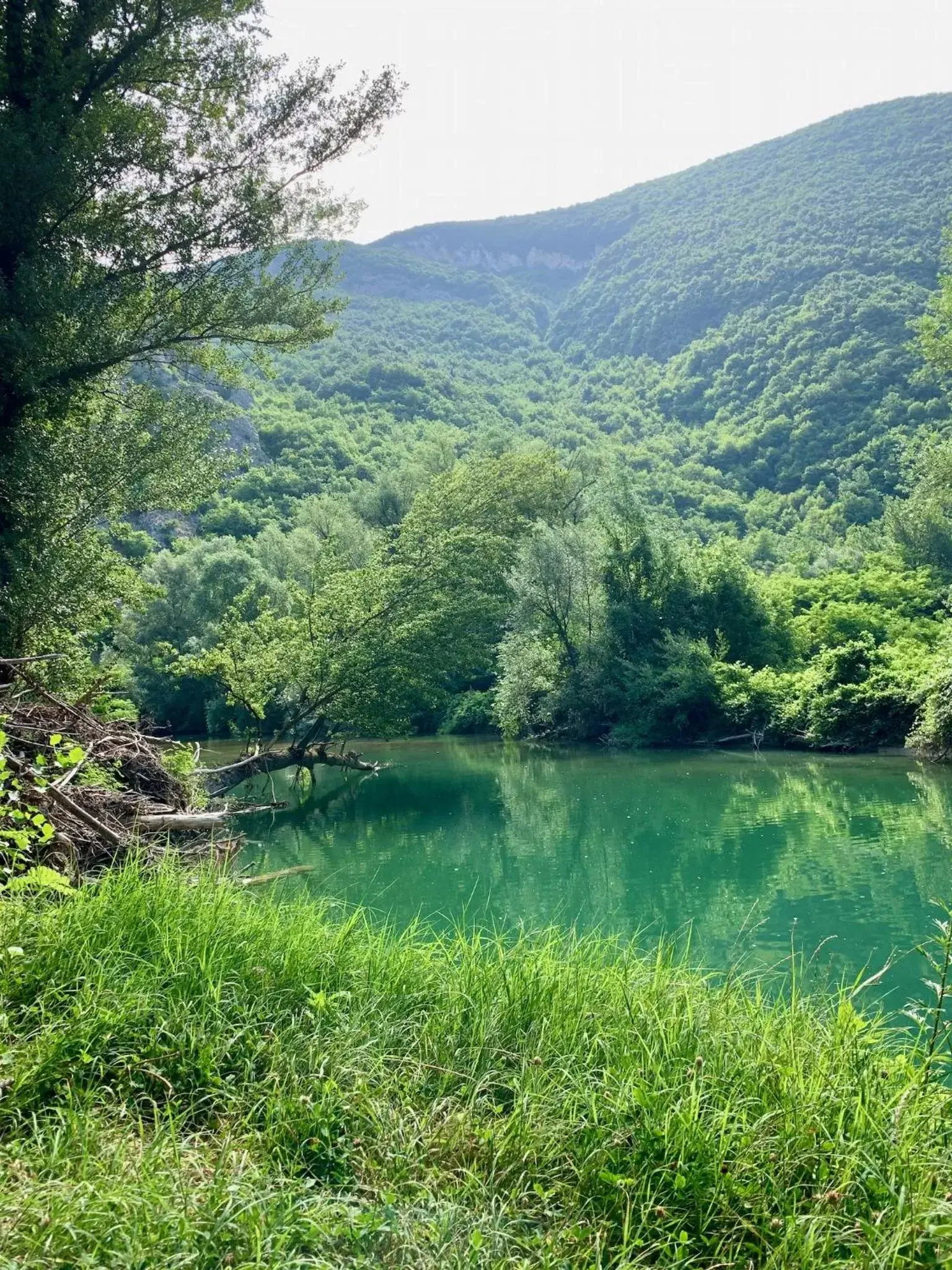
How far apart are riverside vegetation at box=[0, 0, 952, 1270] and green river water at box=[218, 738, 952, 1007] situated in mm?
1350

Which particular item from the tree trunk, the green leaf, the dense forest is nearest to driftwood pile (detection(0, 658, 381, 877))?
the green leaf

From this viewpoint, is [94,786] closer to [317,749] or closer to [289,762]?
[289,762]

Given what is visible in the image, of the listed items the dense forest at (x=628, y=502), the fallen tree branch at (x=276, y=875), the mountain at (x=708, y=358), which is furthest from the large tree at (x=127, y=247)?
the mountain at (x=708, y=358)

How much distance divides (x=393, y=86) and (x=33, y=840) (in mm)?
12093

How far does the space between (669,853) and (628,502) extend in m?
21.5

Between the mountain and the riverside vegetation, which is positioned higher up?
the mountain

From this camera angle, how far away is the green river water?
8.66 m

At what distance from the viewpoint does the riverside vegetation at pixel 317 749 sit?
8.76 feet

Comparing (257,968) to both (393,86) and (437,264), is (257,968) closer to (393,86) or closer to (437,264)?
(393,86)

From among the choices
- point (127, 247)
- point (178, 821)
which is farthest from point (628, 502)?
point (178, 821)

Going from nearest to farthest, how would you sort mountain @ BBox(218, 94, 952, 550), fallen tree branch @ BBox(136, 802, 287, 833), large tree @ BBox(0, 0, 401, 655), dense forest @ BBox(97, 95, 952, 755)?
fallen tree branch @ BBox(136, 802, 287, 833) → large tree @ BBox(0, 0, 401, 655) → dense forest @ BBox(97, 95, 952, 755) → mountain @ BBox(218, 94, 952, 550)

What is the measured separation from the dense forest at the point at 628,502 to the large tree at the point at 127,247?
1.30m

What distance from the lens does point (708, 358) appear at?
88688 millimetres

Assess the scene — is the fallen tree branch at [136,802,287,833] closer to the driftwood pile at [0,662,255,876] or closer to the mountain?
the driftwood pile at [0,662,255,876]
